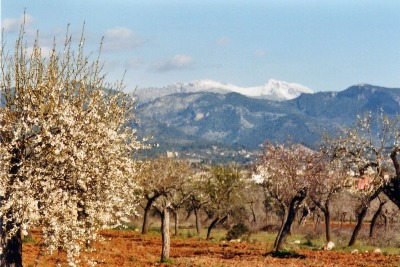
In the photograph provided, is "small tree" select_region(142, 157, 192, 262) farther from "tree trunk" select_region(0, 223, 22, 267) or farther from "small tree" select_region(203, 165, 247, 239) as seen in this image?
"tree trunk" select_region(0, 223, 22, 267)

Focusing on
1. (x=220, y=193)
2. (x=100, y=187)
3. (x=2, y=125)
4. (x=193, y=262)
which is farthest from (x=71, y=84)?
(x=220, y=193)

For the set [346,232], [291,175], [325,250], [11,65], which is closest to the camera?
[11,65]

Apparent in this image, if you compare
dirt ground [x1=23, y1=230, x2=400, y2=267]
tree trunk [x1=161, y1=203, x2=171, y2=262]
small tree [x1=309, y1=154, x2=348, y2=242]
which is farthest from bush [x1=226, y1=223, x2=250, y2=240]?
tree trunk [x1=161, y1=203, x2=171, y2=262]

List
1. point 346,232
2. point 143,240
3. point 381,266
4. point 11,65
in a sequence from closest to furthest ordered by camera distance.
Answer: point 11,65 → point 381,266 → point 143,240 → point 346,232

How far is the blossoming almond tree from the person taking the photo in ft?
61.7

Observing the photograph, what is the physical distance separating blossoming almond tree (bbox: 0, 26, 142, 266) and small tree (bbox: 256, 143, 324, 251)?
856 inches

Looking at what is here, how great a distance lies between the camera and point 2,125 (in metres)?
20.7

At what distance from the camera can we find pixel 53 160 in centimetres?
1930

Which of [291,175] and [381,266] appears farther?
[291,175]

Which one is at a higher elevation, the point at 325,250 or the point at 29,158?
the point at 29,158

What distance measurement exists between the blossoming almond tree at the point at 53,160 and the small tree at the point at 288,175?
2175 cm

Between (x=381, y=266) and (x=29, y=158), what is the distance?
23265 mm

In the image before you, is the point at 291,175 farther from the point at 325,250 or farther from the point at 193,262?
the point at 193,262

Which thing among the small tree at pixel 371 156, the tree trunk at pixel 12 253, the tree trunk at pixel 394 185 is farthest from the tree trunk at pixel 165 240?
the tree trunk at pixel 394 185
